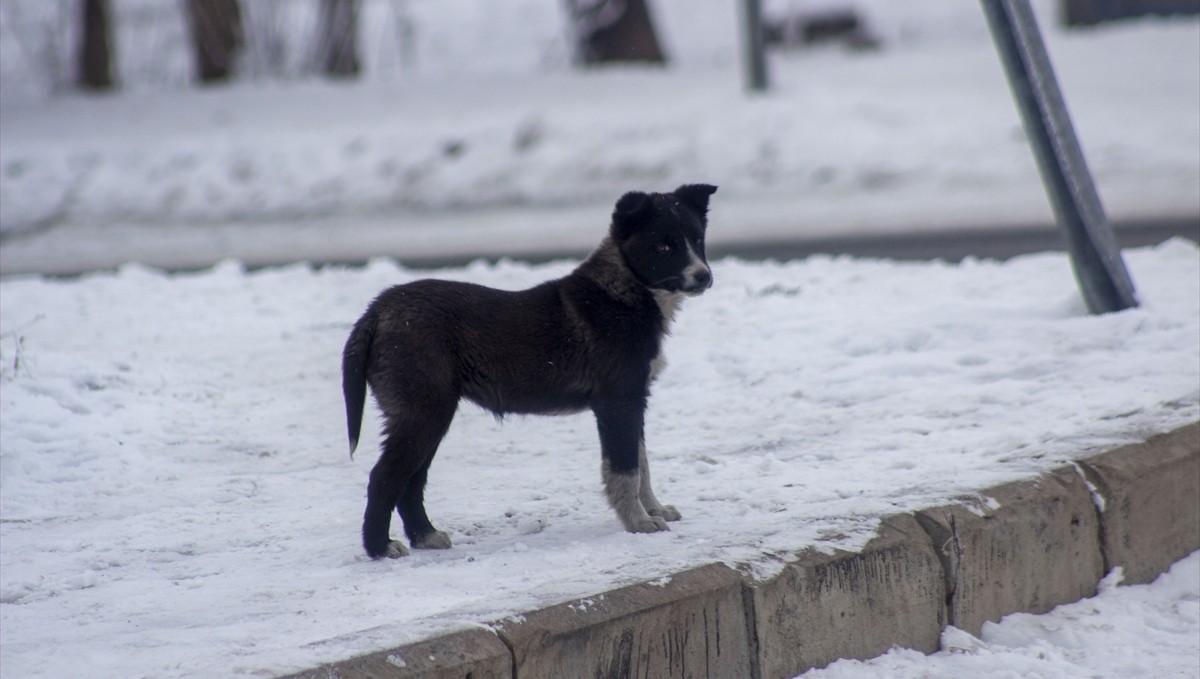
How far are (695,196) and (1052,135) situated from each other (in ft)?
10.6

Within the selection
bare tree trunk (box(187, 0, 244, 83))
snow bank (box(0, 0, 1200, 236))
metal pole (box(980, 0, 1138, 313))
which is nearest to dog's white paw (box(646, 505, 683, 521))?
metal pole (box(980, 0, 1138, 313))

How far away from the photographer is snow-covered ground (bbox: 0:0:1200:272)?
13695 mm

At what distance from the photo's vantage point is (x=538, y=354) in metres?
4.48

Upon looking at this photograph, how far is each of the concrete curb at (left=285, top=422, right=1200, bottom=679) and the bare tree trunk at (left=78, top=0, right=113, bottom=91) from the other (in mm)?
20906

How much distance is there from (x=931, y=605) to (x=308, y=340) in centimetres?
431

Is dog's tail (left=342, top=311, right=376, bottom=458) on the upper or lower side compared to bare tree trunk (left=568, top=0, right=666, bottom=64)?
upper

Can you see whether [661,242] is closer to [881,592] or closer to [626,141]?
[881,592]

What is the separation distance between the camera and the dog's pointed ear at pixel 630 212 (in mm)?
4578

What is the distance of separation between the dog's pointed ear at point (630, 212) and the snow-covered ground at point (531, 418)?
3.26ft

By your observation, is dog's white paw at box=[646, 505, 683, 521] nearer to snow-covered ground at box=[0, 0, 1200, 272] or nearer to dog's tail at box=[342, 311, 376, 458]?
dog's tail at box=[342, 311, 376, 458]

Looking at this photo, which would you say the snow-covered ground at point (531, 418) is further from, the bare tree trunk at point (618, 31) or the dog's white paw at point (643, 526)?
the bare tree trunk at point (618, 31)

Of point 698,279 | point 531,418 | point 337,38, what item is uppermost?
point 698,279

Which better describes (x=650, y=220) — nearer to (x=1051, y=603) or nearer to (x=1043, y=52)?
(x=1051, y=603)

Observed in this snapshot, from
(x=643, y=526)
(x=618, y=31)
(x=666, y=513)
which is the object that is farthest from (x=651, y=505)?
(x=618, y=31)
